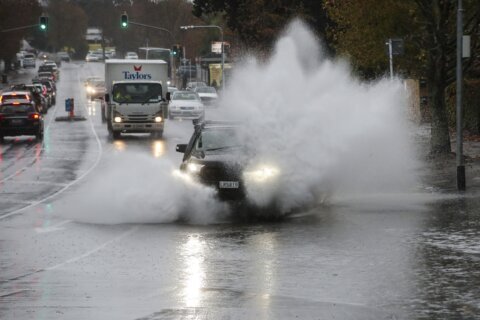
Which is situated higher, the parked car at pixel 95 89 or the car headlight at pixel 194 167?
the parked car at pixel 95 89

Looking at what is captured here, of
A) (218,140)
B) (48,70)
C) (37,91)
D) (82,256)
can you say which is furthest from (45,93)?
(82,256)

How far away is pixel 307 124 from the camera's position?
21031 millimetres

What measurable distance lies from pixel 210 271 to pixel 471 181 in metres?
14.3

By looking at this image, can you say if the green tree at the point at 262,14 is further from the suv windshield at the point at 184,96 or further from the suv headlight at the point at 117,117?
the suv headlight at the point at 117,117

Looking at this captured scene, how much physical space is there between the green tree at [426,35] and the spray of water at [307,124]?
7.81 m

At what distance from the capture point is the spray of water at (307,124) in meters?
20.6

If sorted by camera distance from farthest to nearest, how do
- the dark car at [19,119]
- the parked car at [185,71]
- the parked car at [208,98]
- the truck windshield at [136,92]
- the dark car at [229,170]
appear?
the parked car at [185,71] → the parked car at [208,98] → the truck windshield at [136,92] → the dark car at [19,119] → the dark car at [229,170]

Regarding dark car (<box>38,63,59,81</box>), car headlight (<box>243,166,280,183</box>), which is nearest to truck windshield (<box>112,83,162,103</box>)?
car headlight (<box>243,166,280,183</box>)

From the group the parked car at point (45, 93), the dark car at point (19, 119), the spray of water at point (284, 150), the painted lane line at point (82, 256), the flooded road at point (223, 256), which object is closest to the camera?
the flooded road at point (223, 256)

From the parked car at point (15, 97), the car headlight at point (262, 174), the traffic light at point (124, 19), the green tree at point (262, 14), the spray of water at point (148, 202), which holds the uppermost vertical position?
the traffic light at point (124, 19)

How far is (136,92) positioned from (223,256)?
32.8 m

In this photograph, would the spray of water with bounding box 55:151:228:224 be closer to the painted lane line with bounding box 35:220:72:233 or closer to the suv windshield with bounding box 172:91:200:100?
the painted lane line with bounding box 35:220:72:233

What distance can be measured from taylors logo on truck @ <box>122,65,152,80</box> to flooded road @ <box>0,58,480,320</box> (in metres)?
23.9

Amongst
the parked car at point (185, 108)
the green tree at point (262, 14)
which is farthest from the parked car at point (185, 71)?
the parked car at point (185, 108)
